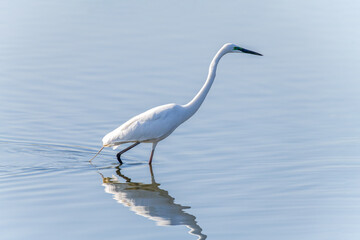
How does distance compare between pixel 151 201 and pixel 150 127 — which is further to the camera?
pixel 150 127

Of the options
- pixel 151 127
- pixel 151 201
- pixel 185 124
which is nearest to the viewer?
pixel 151 201

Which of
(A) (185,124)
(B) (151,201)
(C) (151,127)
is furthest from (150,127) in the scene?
(A) (185,124)

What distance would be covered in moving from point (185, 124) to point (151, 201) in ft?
10.4

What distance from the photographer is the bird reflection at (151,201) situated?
736cm

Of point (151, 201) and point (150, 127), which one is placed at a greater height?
point (150, 127)

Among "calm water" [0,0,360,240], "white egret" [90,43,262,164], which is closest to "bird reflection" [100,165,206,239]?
"calm water" [0,0,360,240]

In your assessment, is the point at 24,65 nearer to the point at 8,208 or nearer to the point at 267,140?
the point at 267,140

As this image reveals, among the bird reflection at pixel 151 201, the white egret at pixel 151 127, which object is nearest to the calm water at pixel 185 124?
the bird reflection at pixel 151 201

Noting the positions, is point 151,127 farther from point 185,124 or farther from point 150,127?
point 185,124

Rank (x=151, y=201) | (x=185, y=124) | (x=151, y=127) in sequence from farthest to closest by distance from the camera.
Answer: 1. (x=185, y=124)
2. (x=151, y=127)
3. (x=151, y=201)

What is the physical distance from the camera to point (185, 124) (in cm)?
1120

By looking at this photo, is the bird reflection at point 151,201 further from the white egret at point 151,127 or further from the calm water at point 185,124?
the white egret at point 151,127

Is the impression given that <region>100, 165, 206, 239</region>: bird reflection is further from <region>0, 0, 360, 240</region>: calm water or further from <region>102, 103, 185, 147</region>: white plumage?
<region>102, 103, 185, 147</region>: white plumage

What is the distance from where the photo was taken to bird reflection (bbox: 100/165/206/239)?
24.2 ft
